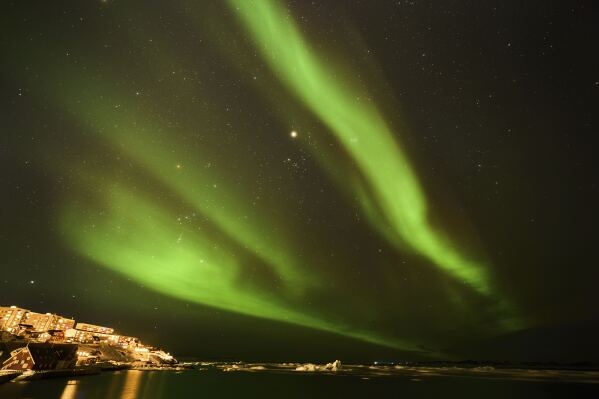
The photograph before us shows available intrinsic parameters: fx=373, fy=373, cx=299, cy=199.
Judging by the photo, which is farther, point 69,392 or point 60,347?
point 60,347

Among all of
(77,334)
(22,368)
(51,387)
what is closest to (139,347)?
(77,334)

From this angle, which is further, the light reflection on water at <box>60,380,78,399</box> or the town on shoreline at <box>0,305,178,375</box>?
the town on shoreline at <box>0,305,178,375</box>

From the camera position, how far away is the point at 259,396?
4331 cm

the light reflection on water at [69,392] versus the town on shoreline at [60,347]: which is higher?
the town on shoreline at [60,347]

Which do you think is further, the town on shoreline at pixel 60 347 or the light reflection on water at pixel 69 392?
the town on shoreline at pixel 60 347

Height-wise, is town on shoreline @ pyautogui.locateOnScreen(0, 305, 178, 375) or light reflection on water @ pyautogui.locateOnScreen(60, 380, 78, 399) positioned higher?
town on shoreline @ pyautogui.locateOnScreen(0, 305, 178, 375)

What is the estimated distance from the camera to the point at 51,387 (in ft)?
142

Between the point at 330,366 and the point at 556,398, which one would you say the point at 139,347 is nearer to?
the point at 330,366

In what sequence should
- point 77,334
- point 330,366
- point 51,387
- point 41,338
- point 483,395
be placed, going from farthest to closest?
point 330,366
point 77,334
point 41,338
point 483,395
point 51,387

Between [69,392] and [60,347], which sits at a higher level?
[60,347]

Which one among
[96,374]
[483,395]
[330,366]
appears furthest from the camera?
[330,366]

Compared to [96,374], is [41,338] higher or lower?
higher

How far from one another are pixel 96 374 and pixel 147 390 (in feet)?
91.7

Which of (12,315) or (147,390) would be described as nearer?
(147,390)
